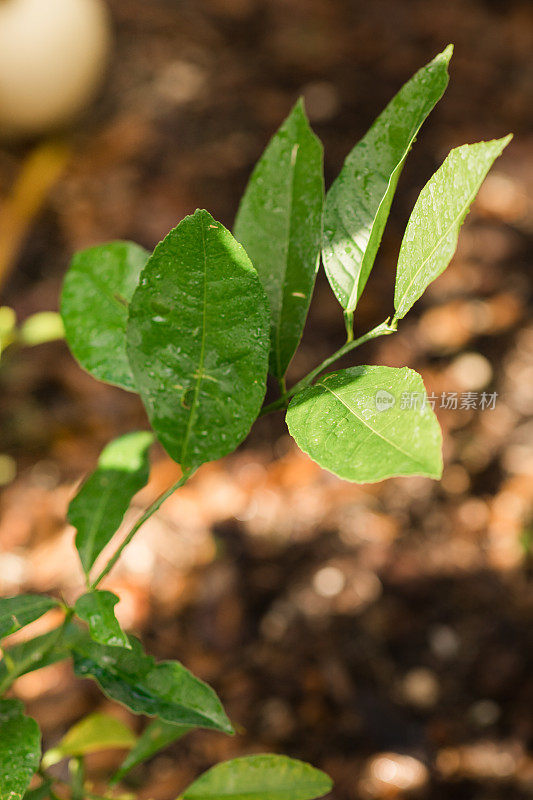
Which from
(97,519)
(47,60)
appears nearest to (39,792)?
(97,519)

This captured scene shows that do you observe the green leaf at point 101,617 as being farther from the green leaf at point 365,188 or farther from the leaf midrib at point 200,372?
the green leaf at point 365,188

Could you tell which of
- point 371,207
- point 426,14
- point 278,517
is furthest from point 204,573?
point 426,14

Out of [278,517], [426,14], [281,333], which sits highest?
[281,333]

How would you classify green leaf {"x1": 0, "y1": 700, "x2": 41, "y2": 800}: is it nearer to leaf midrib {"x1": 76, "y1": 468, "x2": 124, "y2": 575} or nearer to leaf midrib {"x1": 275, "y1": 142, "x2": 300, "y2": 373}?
leaf midrib {"x1": 76, "y1": 468, "x2": 124, "y2": 575}

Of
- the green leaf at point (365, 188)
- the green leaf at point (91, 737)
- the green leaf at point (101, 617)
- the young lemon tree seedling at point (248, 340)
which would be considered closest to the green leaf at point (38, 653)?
the young lemon tree seedling at point (248, 340)

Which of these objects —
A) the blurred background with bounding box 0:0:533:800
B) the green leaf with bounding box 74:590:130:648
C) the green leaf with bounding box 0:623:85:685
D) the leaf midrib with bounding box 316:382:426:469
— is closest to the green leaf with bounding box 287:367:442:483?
the leaf midrib with bounding box 316:382:426:469

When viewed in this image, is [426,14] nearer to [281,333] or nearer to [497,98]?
[497,98]

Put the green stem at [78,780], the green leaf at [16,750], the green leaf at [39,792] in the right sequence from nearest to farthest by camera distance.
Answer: the green leaf at [16,750] → the green leaf at [39,792] → the green stem at [78,780]
